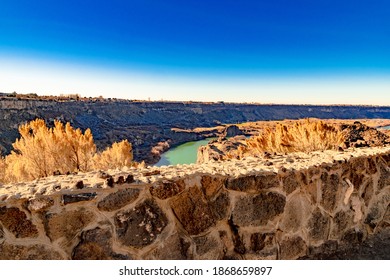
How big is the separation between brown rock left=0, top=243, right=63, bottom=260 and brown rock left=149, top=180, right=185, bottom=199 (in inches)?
30.0

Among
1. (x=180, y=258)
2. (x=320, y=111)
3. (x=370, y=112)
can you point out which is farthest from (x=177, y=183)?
(x=370, y=112)

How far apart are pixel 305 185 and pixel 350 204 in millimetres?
665

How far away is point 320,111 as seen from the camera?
339 ft

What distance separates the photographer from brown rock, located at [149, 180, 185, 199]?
8.25 feet

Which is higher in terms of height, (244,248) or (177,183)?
(177,183)

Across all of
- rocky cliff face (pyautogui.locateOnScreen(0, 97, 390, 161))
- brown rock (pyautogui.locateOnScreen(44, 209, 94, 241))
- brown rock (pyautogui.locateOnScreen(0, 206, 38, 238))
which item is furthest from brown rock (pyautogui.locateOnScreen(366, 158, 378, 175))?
rocky cliff face (pyautogui.locateOnScreen(0, 97, 390, 161))

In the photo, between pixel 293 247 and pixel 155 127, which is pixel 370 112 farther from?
pixel 293 247

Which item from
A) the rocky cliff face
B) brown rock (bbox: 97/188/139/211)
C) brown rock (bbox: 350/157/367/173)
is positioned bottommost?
the rocky cliff face

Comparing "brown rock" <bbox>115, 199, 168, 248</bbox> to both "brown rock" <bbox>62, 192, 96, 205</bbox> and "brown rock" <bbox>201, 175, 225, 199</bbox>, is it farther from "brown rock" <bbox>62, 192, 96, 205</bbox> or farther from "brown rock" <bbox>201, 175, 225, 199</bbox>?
"brown rock" <bbox>201, 175, 225, 199</bbox>

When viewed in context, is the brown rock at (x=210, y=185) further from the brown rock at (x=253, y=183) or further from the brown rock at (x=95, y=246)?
the brown rock at (x=95, y=246)

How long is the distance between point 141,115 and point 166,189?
2497 inches

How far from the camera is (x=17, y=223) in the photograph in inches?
85.7

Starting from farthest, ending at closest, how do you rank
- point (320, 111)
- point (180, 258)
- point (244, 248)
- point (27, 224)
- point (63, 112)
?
point (320, 111)
point (63, 112)
point (244, 248)
point (180, 258)
point (27, 224)

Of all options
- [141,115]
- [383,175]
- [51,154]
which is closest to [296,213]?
[383,175]
